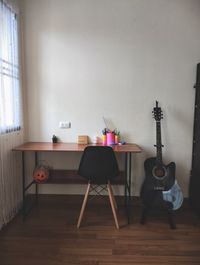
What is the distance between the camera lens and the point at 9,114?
2.57m

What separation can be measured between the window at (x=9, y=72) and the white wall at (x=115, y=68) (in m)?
0.25

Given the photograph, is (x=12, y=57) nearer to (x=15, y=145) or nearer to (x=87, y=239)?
(x=15, y=145)

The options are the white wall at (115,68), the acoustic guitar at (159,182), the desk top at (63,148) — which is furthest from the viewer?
the white wall at (115,68)

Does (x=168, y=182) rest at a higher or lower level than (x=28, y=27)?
lower

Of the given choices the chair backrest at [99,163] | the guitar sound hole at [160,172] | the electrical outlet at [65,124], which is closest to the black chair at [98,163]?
the chair backrest at [99,163]

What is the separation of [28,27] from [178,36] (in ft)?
6.26

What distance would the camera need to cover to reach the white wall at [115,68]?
2832 mm

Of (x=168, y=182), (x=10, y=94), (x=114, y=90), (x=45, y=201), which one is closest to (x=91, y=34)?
(x=114, y=90)

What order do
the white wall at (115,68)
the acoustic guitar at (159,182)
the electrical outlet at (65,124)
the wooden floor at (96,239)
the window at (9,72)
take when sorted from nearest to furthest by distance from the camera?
the wooden floor at (96,239), the window at (9,72), the acoustic guitar at (159,182), the white wall at (115,68), the electrical outlet at (65,124)

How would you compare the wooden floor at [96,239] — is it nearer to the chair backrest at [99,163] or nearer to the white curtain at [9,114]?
the white curtain at [9,114]

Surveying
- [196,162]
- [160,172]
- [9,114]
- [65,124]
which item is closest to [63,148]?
[65,124]

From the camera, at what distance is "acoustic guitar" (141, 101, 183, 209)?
2.69 m

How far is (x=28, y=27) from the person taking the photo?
9.46ft

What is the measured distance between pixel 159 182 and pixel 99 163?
0.82 m
